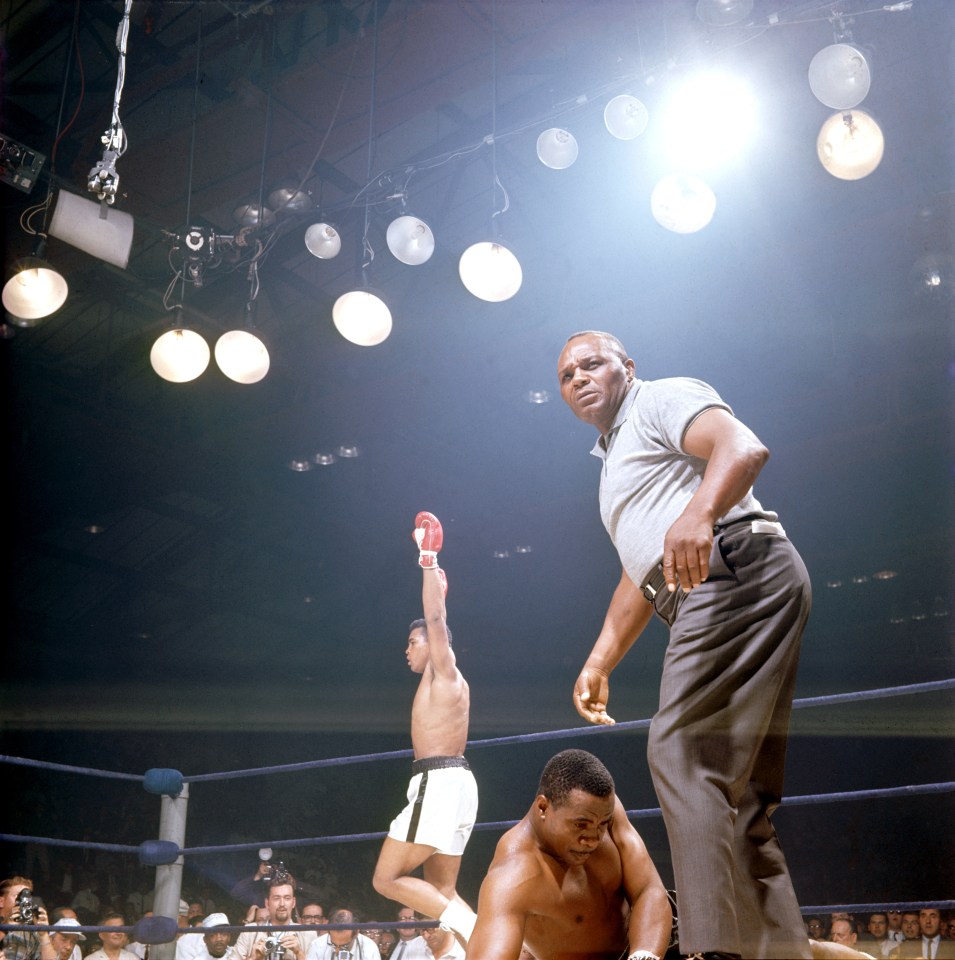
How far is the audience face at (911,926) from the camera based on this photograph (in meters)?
6.13

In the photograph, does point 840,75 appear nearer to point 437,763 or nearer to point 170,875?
point 437,763

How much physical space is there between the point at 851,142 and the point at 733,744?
9.96 feet

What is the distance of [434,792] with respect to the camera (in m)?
3.45

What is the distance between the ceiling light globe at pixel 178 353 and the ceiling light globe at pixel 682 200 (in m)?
2.15

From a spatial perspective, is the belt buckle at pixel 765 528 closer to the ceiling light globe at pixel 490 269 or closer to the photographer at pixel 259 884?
the ceiling light globe at pixel 490 269

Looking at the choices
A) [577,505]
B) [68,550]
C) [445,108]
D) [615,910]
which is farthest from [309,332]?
[615,910]

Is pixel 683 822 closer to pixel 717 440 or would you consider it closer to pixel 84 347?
pixel 717 440

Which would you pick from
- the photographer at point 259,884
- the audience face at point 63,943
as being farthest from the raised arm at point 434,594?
the photographer at point 259,884

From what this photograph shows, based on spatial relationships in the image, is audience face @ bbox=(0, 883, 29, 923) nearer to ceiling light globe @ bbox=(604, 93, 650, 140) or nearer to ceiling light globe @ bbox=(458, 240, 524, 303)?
ceiling light globe @ bbox=(458, 240, 524, 303)

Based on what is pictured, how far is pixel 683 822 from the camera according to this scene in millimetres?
1412

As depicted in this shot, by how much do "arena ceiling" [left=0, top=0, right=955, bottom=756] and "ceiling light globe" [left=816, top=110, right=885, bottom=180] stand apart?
13.9 inches

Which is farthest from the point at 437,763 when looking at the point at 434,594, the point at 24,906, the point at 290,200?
the point at 290,200

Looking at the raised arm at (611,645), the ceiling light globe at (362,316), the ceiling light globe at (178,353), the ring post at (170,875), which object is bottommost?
the ring post at (170,875)

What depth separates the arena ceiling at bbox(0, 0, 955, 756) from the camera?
4.51m
